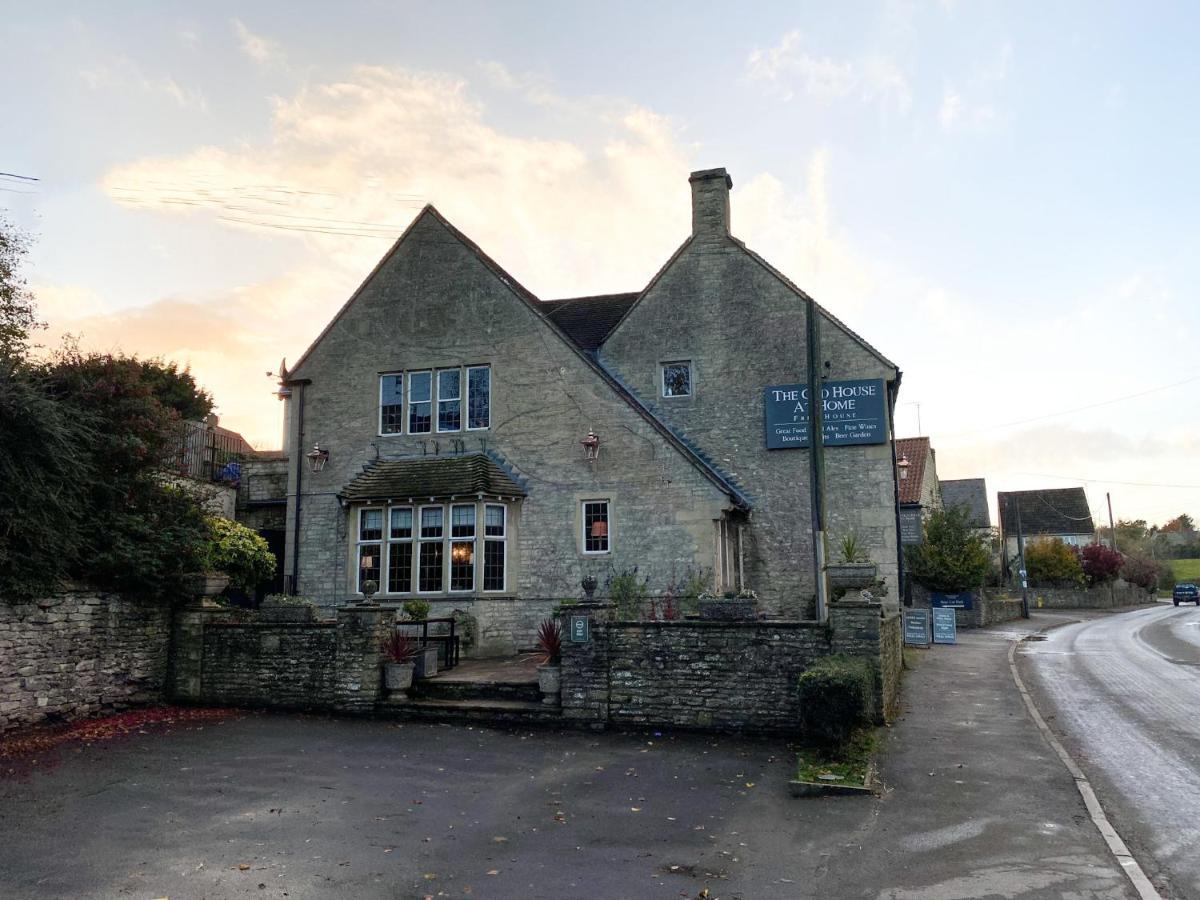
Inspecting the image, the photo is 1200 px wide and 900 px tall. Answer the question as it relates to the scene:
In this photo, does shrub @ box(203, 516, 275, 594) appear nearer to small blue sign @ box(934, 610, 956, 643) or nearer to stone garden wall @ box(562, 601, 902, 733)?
stone garden wall @ box(562, 601, 902, 733)

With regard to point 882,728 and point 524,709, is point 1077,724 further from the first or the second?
point 524,709

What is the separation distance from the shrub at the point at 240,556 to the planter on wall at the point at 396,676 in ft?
21.6

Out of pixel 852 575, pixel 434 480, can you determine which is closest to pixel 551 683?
pixel 852 575

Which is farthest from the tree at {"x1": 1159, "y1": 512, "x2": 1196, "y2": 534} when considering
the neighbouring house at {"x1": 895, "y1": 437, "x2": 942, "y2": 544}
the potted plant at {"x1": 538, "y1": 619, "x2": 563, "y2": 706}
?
the potted plant at {"x1": 538, "y1": 619, "x2": 563, "y2": 706}

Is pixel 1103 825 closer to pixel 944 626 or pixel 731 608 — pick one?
pixel 731 608

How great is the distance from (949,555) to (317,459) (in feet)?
85.4

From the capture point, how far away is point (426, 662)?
612 inches

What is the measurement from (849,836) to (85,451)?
1340cm

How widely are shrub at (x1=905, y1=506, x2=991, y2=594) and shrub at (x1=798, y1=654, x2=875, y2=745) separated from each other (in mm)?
26049

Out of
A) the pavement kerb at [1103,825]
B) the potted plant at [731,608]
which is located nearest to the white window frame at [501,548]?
the potted plant at [731,608]

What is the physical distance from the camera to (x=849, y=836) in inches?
328

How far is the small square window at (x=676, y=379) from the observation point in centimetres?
2373

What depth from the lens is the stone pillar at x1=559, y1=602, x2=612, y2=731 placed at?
530 inches

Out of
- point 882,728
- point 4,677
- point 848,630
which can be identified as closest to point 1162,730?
point 882,728
